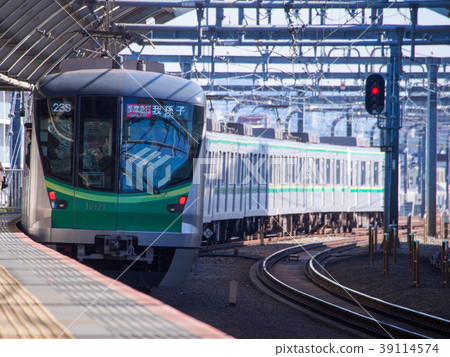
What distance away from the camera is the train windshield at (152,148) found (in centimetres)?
1060

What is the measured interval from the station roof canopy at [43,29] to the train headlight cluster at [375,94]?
5987mm

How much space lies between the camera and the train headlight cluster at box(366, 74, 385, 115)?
19.1 metres

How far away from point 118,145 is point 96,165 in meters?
0.44

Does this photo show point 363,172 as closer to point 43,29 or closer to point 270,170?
point 270,170

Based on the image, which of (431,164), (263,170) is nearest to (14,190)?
(263,170)

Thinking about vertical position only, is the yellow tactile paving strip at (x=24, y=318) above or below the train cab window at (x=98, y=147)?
below

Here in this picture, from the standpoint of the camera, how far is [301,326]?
988cm

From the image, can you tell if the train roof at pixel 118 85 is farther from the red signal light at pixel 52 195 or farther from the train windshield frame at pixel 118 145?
the red signal light at pixel 52 195

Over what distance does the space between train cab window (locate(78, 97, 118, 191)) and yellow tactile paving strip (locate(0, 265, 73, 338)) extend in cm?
434

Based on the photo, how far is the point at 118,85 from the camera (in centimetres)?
1077

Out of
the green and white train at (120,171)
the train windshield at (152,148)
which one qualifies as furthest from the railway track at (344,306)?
the train windshield at (152,148)

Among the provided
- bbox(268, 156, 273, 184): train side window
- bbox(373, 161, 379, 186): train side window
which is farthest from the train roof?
bbox(373, 161, 379, 186): train side window

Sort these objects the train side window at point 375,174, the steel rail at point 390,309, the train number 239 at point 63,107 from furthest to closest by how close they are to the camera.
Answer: the train side window at point 375,174, the train number 239 at point 63,107, the steel rail at point 390,309

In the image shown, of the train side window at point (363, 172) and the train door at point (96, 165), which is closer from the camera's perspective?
the train door at point (96, 165)
